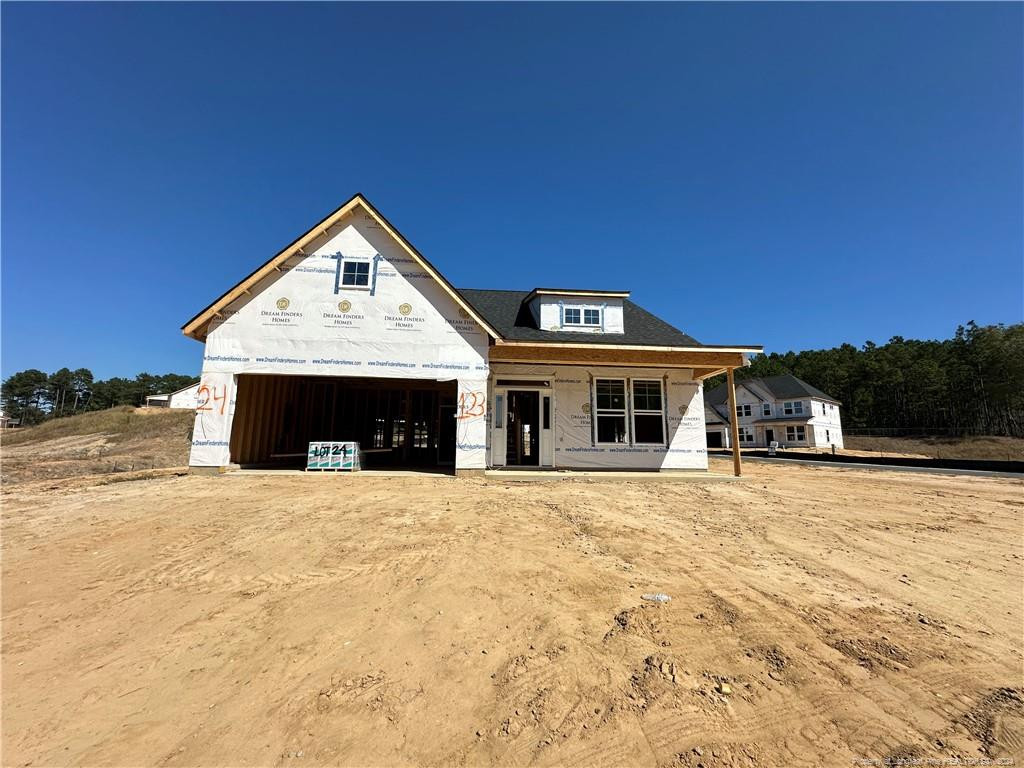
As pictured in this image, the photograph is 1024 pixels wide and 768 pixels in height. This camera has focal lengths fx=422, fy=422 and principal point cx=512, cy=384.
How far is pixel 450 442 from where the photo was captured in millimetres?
16734

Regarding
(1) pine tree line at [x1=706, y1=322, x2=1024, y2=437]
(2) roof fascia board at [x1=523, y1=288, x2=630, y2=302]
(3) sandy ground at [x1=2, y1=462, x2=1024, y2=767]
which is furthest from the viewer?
(1) pine tree line at [x1=706, y1=322, x2=1024, y2=437]

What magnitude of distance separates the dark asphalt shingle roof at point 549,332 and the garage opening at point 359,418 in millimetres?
2901

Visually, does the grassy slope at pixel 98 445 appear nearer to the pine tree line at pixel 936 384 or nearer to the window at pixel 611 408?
the window at pixel 611 408

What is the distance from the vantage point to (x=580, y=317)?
14.8 meters

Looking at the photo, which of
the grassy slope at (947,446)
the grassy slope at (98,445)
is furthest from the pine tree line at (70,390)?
the grassy slope at (947,446)

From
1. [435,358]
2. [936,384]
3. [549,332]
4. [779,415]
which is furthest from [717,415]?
[435,358]

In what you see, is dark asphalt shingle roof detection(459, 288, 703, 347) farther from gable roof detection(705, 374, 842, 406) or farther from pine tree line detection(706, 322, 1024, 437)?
pine tree line detection(706, 322, 1024, 437)

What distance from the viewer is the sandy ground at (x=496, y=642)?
239cm

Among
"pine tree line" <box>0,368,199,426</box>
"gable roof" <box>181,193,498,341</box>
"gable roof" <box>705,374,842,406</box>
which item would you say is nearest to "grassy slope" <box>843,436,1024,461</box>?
"gable roof" <box>705,374,842,406</box>

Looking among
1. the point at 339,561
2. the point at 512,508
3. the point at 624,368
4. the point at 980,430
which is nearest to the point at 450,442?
the point at 624,368

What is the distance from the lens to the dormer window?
14.8 m

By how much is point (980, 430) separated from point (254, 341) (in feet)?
265

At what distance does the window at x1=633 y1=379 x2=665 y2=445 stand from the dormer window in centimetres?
261

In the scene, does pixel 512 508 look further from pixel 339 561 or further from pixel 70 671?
pixel 70 671
